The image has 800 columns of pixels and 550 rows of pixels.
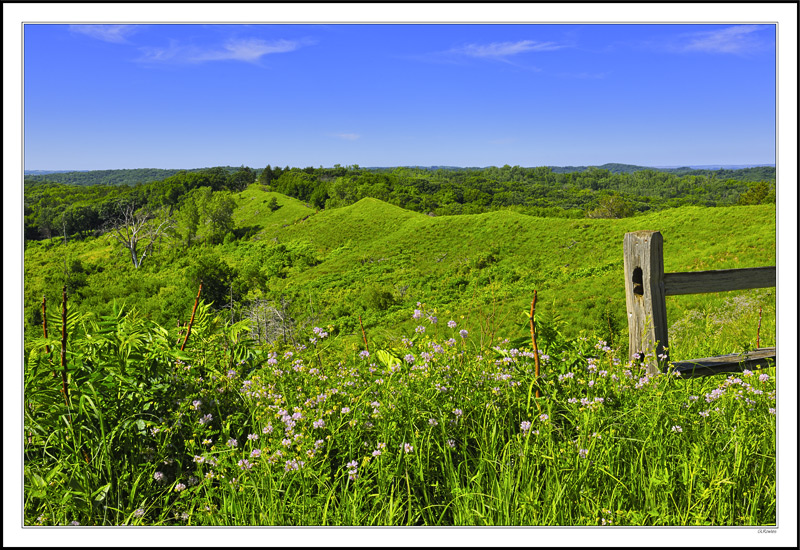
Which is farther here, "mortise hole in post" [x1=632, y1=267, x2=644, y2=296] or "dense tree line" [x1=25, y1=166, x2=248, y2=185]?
"dense tree line" [x1=25, y1=166, x2=248, y2=185]

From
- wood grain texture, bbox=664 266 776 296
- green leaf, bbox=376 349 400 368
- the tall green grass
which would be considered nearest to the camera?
the tall green grass

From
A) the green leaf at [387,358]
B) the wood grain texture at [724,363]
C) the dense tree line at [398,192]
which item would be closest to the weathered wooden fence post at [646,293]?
the wood grain texture at [724,363]

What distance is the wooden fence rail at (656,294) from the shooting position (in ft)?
10.3

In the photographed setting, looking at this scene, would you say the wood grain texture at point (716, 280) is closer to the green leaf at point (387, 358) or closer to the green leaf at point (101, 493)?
the green leaf at point (387, 358)

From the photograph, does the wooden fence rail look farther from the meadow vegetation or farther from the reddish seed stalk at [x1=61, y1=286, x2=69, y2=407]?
the reddish seed stalk at [x1=61, y1=286, x2=69, y2=407]

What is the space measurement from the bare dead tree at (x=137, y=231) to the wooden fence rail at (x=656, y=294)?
8704 centimetres

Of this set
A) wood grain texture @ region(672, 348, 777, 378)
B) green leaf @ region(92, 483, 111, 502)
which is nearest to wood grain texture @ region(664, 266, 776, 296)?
wood grain texture @ region(672, 348, 777, 378)

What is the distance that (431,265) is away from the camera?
5366 cm

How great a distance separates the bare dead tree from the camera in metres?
81.8

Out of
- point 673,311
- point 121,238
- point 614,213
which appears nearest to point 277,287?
point 121,238

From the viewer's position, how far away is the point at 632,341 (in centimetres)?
329

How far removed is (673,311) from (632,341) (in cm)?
1959

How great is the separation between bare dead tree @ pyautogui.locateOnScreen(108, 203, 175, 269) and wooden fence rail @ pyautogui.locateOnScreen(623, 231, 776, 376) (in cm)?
8704

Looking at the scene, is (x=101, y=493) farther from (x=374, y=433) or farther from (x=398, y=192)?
(x=398, y=192)
